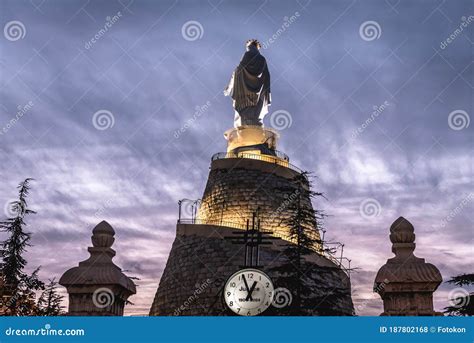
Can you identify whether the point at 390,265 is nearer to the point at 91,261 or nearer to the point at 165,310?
the point at 91,261

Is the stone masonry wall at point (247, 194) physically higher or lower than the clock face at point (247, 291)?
higher

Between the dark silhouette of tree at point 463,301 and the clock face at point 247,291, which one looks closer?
the clock face at point 247,291

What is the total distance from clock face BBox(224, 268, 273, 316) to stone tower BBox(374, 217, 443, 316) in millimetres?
2470

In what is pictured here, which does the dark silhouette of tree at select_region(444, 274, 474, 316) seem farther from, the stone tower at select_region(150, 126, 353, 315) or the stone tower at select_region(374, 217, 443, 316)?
the stone tower at select_region(150, 126, 353, 315)

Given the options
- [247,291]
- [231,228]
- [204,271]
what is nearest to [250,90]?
[231,228]

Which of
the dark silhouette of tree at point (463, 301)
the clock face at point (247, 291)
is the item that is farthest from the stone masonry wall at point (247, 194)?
the clock face at point (247, 291)

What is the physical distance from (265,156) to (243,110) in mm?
4176

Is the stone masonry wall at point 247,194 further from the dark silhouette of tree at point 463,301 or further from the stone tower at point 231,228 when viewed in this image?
the dark silhouette of tree at point 463,301

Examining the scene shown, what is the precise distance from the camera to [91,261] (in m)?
→ 12.0

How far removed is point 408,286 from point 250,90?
81.6ft

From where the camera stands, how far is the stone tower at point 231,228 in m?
26.2

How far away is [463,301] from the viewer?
48.6 feet

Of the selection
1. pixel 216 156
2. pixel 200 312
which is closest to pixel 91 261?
pixel 200 312

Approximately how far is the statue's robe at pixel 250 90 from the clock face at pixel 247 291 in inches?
961
